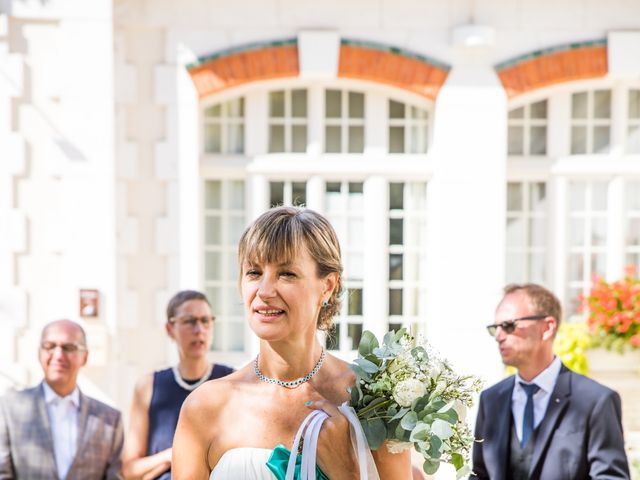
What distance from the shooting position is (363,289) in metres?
6.98

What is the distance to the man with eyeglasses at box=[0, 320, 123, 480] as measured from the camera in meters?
4.16

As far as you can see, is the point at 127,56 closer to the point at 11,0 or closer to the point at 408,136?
the point at 11,0

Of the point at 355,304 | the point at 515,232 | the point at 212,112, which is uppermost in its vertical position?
the point at 212,112

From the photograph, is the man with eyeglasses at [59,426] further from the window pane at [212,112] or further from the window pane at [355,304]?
the window pane at [355,304]

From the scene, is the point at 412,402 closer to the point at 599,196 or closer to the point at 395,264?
the point at 395,264

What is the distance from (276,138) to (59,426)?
3.23 metres

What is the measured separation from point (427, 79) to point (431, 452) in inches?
192

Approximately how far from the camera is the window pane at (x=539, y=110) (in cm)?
705

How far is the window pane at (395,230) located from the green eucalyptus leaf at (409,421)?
485cm

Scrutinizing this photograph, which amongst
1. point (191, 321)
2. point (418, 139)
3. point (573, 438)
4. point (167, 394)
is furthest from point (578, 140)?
point (167, 394)

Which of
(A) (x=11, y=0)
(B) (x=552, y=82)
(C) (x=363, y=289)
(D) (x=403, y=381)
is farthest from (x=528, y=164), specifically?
(D) (x=403, y=381)

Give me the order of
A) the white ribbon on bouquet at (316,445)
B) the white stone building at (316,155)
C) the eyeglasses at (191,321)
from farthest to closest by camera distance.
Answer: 1. the white stone building at (316,155)
2. the eyeglasses at (191,321)
3. the white ribbon on bouquet at (316,445)

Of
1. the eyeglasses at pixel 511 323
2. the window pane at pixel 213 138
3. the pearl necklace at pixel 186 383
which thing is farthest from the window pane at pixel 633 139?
the pearl necklace at pixel 186 383

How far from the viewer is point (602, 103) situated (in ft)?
23.2
